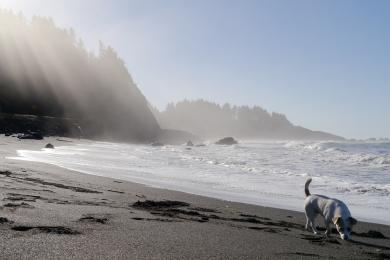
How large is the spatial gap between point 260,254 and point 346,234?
2.24m

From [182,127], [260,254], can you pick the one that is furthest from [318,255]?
[182,127]

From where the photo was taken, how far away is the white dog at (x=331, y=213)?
22.6ft

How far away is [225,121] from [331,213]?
181 meters

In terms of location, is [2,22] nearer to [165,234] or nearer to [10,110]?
[10,110]

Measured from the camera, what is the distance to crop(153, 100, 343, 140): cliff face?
169012 millimetres

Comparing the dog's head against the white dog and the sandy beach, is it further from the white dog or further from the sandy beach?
the sandy beach

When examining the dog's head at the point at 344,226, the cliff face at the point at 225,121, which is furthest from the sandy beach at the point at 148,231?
the cliff face at the point at 225,121

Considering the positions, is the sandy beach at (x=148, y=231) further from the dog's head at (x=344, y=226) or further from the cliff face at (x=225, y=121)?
the cliff face at (x=225, y=121)

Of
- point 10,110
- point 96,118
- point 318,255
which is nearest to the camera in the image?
point 318,255

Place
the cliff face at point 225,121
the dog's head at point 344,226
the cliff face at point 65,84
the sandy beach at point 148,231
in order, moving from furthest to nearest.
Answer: the cliff face at point 225,121 < the cliff face at point 65,84 < the dog's head at point 344,226 < the sandy beach at point 148,231

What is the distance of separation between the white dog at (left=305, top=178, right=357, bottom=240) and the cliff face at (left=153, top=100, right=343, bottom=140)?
155 metres

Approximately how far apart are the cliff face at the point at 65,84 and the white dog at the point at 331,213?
57415 mm

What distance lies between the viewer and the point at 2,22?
86.2m

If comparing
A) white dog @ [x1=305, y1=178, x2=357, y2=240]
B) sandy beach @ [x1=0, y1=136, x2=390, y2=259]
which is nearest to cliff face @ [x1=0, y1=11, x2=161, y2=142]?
sandy beach @ [x1=0, y1=136, x2=390, y2=259]
